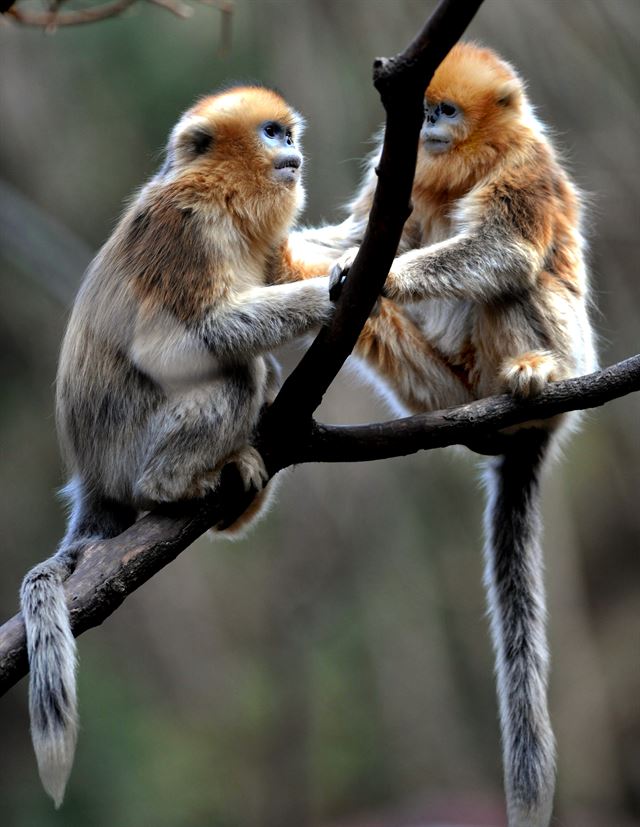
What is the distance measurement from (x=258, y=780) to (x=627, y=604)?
10.3 ft

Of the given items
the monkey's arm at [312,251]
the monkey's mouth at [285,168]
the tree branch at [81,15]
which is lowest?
the monkey's arm at [312,251]

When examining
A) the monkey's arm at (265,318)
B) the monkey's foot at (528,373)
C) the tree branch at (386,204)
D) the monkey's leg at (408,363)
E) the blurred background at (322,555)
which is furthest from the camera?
the blurred background at (322,555)

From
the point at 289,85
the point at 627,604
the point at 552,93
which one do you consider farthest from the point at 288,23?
the point at 627,604

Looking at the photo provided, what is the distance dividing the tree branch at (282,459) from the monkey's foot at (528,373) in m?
0.03

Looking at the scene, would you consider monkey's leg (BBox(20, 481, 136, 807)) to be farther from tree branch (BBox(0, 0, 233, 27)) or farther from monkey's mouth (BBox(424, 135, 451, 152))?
monkey's mouth (BBox(424, 135, 451, 152))

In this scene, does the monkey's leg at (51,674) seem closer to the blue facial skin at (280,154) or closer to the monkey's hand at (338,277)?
the monkey's hand at (338,277)

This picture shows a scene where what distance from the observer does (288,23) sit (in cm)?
675

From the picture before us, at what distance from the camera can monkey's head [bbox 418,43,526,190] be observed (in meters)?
3.23

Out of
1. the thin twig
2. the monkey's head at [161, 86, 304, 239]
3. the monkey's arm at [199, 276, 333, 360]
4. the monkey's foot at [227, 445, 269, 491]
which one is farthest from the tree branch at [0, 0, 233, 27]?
the monkey's foot at [227, 445, 269, 491]

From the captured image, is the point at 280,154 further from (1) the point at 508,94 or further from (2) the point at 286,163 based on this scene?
(1) the point at 508,94

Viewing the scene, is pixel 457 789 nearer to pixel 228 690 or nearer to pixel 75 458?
pixel 228 690

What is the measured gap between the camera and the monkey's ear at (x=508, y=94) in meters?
3.26

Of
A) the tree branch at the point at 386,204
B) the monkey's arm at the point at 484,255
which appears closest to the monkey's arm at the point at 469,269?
the monkey's arm at the point at 484,255

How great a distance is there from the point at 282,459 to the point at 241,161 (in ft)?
2.61
